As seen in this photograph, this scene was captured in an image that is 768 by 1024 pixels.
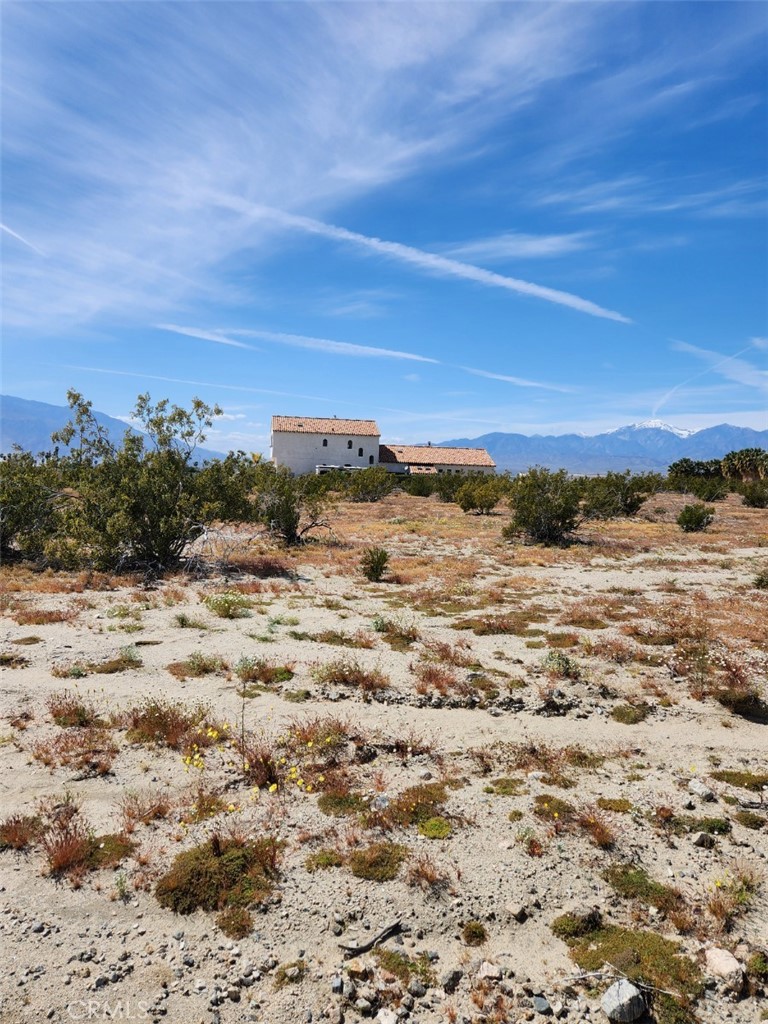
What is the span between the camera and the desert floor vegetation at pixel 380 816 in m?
5.04

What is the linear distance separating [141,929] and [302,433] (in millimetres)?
89790

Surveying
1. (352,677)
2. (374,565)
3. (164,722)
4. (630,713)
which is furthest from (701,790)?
(374,565)

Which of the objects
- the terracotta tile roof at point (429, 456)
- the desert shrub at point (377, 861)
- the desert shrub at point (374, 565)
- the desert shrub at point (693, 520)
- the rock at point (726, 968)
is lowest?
the rock at point (726, 968)

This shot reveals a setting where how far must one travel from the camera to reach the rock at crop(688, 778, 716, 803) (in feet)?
25.7

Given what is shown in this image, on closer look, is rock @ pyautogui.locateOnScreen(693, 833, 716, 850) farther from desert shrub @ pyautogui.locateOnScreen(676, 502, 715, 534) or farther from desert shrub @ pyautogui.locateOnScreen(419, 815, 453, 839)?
desert shrub @ pyautogui.locateOnScreen(676, 502, 715, 534)

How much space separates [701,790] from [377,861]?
472 centimetres

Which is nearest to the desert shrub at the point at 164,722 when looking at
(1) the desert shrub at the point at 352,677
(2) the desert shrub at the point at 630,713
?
(1) the desert shrub at the point at 352,677

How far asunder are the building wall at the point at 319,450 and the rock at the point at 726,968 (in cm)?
8940

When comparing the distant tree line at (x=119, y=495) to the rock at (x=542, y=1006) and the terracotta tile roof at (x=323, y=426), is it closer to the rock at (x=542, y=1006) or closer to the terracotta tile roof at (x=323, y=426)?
the rock at (x=542, y=1006)

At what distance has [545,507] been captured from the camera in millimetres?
33281

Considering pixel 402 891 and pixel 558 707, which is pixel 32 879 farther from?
pixel 558 707

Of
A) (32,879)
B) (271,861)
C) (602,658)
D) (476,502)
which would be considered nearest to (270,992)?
(271,861)

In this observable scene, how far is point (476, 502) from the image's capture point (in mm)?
49188

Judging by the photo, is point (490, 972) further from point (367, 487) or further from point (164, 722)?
point (367, 487)
